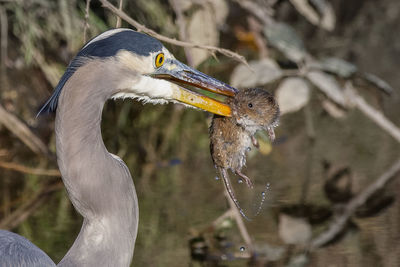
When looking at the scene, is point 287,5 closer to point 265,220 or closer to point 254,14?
point 254,14

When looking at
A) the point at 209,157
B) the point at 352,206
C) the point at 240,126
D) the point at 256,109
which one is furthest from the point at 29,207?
the point at 256,109

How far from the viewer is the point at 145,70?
2416 mm

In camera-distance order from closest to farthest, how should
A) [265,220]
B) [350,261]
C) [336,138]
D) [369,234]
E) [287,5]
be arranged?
[350,261], [369,234], [265,220], [336,138], [287,5]

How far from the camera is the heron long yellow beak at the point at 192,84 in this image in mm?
2482

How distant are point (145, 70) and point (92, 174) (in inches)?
13.9

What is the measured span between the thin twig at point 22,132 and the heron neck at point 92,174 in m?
2.52

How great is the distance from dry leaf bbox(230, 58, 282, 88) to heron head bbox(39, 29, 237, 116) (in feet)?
4.24

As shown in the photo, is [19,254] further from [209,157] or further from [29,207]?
[209,157]

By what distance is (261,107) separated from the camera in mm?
2564

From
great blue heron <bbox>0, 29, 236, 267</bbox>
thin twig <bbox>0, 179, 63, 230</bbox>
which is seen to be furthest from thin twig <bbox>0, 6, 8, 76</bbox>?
great blue heron <bbox>0, 29, 236, 267</bbox>

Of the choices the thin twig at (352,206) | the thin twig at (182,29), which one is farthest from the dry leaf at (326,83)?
the thin twig at (182,29)

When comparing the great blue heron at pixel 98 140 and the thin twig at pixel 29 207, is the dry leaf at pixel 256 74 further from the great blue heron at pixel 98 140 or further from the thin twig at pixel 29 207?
the great blue heron at pixel 98 140

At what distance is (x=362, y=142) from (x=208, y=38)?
1448 mm

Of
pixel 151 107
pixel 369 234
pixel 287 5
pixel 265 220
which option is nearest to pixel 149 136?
pixel 151 107
